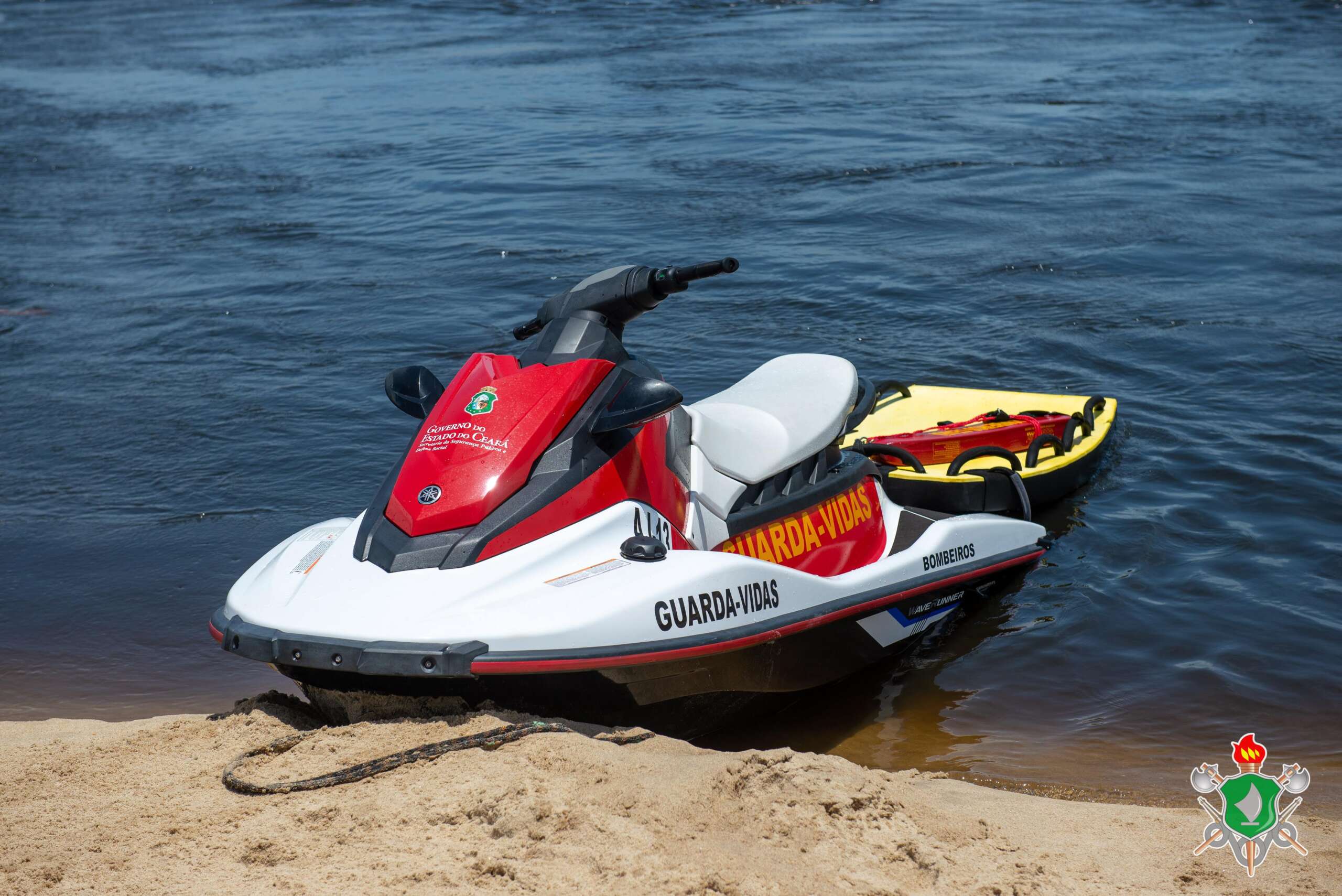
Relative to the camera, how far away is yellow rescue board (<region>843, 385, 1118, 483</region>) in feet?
22.7

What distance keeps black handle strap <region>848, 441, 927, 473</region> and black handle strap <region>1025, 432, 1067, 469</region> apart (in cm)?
64

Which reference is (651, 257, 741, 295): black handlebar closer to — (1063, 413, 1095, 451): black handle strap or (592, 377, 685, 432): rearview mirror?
(592, 377, 685, 432): rearview mirror

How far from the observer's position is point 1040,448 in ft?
22.3

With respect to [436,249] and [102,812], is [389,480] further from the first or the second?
[436,249]

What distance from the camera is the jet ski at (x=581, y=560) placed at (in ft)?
12.0

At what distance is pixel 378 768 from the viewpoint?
11.4 ft

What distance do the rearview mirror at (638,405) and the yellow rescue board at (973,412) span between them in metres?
2.99

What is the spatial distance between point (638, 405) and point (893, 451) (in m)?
2.60

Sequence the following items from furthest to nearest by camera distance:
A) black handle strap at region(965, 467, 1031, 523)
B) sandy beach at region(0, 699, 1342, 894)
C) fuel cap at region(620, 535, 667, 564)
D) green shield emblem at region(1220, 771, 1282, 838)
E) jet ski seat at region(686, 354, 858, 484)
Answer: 1. black handle strap at region(965, 467, 1031, 523)
2. jet ski seat at region(686, 354, 858, 484)
3. fuel cap at region(620, 535, 667, 564)
4. green shield emblem at region(1220, 771, 1282, 838)
5. sandy beach at region(0, 699, 1342, 894)

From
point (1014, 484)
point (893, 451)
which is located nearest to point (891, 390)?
point (893, 451)

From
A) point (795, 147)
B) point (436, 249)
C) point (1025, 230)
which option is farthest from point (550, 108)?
point (1025, 230)

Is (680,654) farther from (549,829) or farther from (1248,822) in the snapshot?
(1248,822)

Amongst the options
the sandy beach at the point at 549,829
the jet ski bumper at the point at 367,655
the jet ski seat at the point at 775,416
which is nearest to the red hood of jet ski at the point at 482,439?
the jet ski bumper at the point at 367,655

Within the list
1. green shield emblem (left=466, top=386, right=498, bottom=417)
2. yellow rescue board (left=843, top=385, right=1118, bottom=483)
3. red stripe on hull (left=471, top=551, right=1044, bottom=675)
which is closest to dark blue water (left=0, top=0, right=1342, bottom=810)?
yellow rescue board (left=843, top=385, right=1118, bottom=483)
